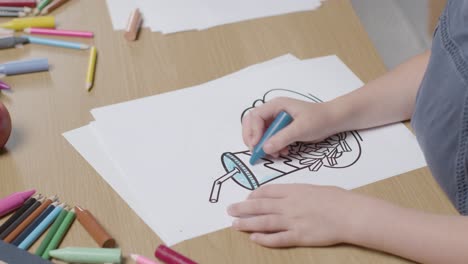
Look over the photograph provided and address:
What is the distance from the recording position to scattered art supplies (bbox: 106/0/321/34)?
870 millimetres

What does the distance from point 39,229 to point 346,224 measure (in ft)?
0.98

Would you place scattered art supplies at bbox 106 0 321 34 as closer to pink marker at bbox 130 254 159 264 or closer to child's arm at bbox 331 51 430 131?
child's arm at bbox 331 51 430 131

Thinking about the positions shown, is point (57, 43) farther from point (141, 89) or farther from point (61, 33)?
point (141, 89)

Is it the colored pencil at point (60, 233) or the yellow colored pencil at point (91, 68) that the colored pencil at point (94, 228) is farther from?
the yellow colored pencil at point (91, 68)

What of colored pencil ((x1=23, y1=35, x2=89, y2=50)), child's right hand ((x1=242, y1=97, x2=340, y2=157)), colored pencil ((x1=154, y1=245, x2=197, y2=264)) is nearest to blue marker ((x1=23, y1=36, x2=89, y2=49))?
colored pencil ((x1=23, y1=35, x2=89, y2=50))

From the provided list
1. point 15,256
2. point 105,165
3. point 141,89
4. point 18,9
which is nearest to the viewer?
point 15,256

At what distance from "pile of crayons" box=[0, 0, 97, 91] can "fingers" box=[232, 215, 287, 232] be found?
1.03 feet

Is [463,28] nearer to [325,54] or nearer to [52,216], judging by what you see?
[325,54]

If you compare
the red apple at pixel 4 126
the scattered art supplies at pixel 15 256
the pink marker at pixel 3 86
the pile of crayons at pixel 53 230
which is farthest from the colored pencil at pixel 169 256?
the pink marker at pixel 3 86

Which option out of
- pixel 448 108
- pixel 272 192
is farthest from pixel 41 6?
pixel 448 108

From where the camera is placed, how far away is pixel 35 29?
0.84m

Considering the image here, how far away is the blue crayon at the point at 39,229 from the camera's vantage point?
55cm

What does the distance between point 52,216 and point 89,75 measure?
24cm

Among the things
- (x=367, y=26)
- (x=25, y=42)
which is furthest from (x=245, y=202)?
(x=367, y=26)
